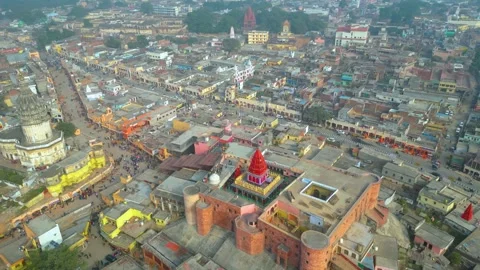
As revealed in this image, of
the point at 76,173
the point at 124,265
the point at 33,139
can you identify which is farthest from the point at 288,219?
the point at 33,139

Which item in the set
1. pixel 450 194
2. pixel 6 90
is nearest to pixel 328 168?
pixel 450 194

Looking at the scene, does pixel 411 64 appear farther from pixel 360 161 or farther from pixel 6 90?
pixel 6 90

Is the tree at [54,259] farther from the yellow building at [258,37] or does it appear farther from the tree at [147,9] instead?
the tree at [147,9]

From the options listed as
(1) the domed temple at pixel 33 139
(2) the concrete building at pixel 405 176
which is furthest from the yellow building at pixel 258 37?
(2) the concrete building at pixel 405 176

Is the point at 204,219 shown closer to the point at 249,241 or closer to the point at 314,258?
the point at 249,241

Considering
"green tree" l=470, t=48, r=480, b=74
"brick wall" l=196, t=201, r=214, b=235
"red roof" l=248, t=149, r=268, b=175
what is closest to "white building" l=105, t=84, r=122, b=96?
"brick wall" l=196, t=201, r=214, b=235

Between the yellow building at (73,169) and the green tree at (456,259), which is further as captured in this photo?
the yellow building at (73,169)
